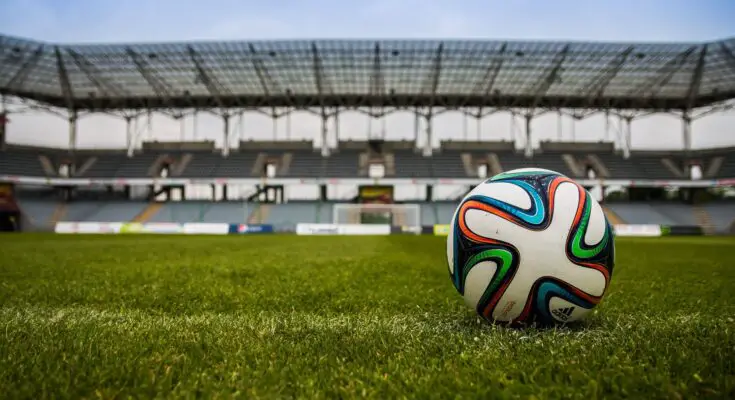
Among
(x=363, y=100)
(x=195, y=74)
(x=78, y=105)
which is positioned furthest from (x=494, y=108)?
(x=78, y=105)

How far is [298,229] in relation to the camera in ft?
132

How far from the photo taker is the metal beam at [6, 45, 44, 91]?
3978 centimetres

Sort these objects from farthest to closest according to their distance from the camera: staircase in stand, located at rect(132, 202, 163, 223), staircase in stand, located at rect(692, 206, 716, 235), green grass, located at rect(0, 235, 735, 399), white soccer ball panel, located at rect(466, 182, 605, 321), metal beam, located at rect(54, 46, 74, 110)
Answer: staircase in stand, located at rect(132, 202, 163, 223), staircase in stand, located at rect(692, 206, 716, 235), metal beam, located at rect(54, 46, 74, 110), white soccer ball panel, located at rect(466, 182, 605, 321), green grass, located at rect(0, 235, 735, 399)

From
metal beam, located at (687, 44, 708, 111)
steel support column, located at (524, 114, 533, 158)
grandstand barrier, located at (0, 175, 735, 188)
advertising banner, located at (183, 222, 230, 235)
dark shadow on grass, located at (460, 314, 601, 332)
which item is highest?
metal beam, located at (687, 44, 708, 111)

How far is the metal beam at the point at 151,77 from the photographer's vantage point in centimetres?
4009

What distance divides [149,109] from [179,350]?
51368 millimetres

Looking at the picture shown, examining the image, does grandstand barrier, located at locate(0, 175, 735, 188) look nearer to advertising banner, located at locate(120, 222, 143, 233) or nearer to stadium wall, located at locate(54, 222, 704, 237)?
stadium wall, located at locate(54, 222, 704, 237)

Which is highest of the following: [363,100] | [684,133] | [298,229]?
[363,100]

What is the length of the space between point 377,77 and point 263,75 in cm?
953

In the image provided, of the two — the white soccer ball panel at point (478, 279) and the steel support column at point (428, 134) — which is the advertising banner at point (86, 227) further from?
the white soccer ball panel at point (478, 279)

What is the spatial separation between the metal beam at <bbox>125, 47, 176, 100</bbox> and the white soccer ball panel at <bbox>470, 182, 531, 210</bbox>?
Result: 4145 cm

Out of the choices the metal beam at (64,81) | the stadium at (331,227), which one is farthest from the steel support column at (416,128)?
the metal beam at (64,81)

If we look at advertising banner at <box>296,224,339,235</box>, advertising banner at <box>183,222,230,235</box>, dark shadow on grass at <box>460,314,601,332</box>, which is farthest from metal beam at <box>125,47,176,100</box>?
dark shadow on grass at <box>460,314,601,332</box>

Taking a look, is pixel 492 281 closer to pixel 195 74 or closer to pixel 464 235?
pixel 464 235
